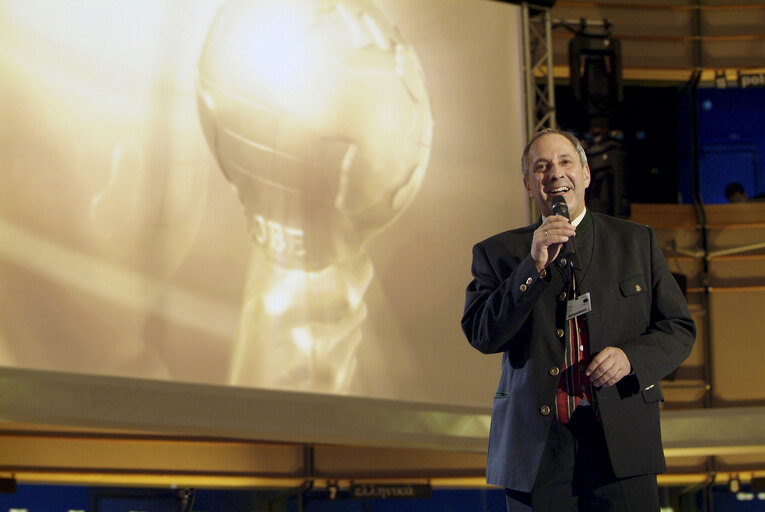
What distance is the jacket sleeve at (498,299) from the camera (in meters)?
1.63

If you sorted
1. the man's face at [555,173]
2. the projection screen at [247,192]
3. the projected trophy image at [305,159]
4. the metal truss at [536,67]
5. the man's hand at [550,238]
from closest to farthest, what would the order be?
the man's hand at [550,238] < the man's face at [555,173] < the projection screen at [247,192] < the projected trophy image at [305,159] < the metal truss at [536,67]

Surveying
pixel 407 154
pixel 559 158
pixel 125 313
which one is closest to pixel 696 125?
pixel 407 154

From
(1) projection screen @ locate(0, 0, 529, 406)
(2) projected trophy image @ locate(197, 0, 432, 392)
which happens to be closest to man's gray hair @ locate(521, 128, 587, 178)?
(1) projection screen @ locate(0, 0, 529, 406)

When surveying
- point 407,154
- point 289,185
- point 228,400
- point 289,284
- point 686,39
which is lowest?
point 228,400

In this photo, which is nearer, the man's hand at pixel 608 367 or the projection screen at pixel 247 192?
the man's hand at pixel 608 367

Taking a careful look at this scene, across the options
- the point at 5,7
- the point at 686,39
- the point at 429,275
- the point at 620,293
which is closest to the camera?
the point at 620,293

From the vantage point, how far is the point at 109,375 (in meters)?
4.40

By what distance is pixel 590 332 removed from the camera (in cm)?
169

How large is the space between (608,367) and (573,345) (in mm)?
119

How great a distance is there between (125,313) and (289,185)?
1.09 meters

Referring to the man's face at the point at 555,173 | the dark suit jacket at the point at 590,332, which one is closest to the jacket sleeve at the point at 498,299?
the dark suit jacket at the point at 590,332

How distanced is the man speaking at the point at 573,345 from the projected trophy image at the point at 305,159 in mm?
3115

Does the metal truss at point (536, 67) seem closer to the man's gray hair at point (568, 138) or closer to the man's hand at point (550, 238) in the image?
the man's gray hair at point (568, 138)

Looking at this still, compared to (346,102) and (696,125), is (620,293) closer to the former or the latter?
(346,102)
